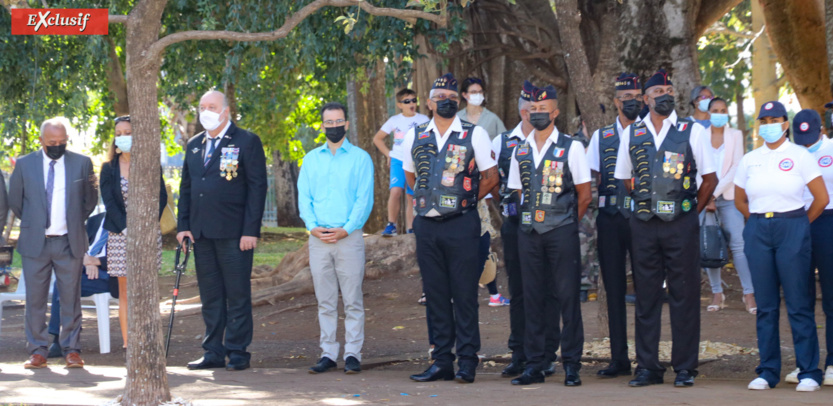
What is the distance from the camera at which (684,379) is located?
6582 millimetres

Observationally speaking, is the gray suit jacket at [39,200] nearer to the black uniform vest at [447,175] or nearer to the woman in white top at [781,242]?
the black uniform vest at [447,175]

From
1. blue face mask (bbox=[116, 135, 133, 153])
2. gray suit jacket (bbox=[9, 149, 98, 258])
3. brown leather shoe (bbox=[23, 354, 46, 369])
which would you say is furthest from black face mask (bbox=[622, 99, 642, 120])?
brown leather shoe (bbox=[23, 354, 46, 369])

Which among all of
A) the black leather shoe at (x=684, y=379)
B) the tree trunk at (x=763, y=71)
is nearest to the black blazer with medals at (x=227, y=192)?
the black leather shoe at (x=684, y=379)

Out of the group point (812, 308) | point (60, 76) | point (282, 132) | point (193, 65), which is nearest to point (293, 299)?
point (193, 65)

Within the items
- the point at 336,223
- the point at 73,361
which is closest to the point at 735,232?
the point at 336,223

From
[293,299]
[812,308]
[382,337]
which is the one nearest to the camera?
[812,308]

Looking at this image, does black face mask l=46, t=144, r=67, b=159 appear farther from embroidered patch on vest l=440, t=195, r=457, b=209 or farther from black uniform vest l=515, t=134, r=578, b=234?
black uniform vest l=515, t=134, r=578, b=234

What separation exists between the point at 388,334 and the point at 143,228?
4243 millimetres

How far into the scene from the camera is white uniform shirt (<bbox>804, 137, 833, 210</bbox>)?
685 cm

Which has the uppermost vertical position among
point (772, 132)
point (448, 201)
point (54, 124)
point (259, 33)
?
point (259, 33)

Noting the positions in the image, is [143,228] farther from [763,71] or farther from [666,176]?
[763,71]

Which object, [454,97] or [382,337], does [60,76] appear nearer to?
[382,337]

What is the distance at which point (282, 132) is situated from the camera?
26094 mm

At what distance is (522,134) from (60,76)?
313 inches
